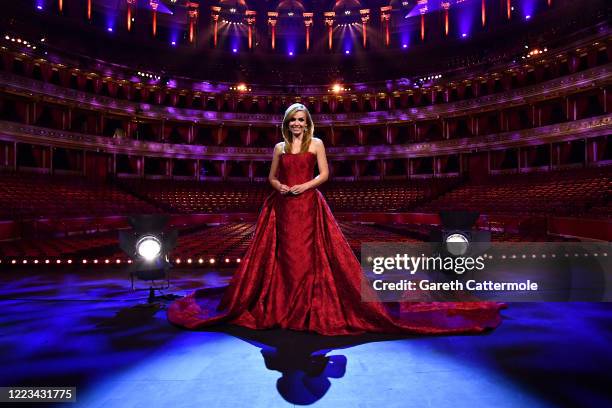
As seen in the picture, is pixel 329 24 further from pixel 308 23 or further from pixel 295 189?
pixel 295 189

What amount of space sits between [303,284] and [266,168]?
25228 millimetres

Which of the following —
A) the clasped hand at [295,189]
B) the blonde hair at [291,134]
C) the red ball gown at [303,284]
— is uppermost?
the blonde hair at [291,134]

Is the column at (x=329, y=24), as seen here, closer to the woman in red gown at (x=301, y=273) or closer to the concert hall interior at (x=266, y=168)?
the concert hall interior at (x=266, y=168)

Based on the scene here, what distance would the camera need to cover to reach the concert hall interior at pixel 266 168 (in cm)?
239

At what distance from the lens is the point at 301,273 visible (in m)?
3.23

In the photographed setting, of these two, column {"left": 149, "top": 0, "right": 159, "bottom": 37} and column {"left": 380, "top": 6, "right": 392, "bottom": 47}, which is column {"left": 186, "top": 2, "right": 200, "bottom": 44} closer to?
column {"left": 149, "top": 0, "right": 159, "bottom": 37}

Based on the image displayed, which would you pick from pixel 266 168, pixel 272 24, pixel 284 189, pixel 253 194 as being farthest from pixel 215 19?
pixel 284 189

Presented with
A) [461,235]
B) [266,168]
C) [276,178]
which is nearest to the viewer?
[276,178]

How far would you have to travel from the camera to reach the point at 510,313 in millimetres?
3676

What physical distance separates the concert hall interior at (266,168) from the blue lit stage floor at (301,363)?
0.06 feet

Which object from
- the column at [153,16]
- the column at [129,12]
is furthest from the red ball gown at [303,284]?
the column at [153,16]

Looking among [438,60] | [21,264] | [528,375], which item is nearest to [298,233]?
[528,375]

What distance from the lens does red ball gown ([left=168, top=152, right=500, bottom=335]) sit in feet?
10.2

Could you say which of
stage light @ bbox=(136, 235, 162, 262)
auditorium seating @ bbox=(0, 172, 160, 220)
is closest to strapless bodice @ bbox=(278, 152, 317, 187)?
stage light @ bbox=(136, 235, 162, 262)
